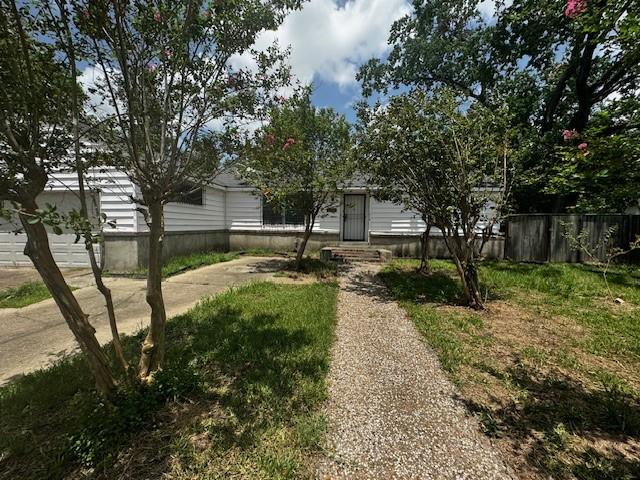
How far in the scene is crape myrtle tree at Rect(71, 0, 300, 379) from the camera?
207 cm

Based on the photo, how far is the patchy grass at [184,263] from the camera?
7.53 m

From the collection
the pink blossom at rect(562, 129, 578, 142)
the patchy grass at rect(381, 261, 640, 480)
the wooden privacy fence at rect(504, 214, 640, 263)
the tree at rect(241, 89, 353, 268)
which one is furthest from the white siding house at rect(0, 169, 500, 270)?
the patchy grass at rect(381, 261, 640, 480)

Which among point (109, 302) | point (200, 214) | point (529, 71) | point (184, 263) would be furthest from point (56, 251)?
point (529, 71)

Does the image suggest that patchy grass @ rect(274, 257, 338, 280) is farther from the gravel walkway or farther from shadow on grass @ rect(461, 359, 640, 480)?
shadow on grass @ rect(461, 359, 640, 480)

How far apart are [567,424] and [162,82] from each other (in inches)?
178

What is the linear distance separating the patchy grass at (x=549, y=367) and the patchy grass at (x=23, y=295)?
22.9 feet

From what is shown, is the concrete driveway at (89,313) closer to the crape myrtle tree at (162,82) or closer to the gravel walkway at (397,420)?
the crape myrtle tree at (162,82)

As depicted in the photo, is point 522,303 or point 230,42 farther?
point 522,303

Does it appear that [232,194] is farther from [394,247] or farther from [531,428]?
[531,428]

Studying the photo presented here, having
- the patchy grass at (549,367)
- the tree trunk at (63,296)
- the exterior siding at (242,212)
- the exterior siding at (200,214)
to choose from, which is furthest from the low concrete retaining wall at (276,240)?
the tree trunk at (63,296)

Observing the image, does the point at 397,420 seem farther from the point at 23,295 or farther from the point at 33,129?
the point at 23,295

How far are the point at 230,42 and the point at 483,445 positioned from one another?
399 cm

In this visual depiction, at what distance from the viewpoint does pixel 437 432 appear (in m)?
2.16

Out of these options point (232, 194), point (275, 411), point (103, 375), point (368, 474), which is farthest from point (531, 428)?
point (232, 194)
